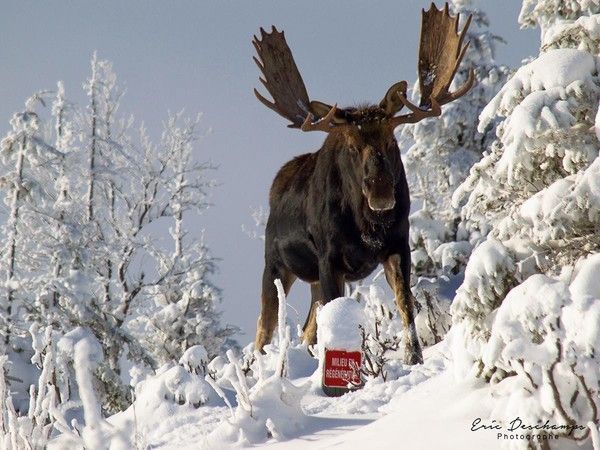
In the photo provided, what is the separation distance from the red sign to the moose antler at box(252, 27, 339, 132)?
135 inches

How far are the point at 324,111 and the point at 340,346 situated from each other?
324 centimetres

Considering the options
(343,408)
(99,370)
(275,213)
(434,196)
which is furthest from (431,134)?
(343,408)

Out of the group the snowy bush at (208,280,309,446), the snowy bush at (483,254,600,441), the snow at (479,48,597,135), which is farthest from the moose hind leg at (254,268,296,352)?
the snowy bush at (483,254,600,441)

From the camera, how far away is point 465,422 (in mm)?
4102

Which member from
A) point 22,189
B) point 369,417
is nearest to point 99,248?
point 22,189

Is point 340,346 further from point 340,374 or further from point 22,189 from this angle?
point 22,189

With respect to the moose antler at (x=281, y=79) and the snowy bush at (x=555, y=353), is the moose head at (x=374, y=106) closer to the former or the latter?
the moose antler at (x=281, y=79)

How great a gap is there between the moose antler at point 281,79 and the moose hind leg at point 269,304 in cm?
243

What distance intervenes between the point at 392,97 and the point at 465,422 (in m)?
5.21

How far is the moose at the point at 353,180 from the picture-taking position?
8.66 m

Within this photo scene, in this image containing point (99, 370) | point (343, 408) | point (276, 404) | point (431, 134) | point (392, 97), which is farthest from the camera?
point (431, 134)

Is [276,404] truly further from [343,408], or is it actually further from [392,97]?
[392,97]

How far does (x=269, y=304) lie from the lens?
37.3ft

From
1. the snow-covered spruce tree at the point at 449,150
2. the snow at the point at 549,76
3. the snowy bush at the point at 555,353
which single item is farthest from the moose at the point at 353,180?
the snow-covered spruce tree at the point at 449,150
